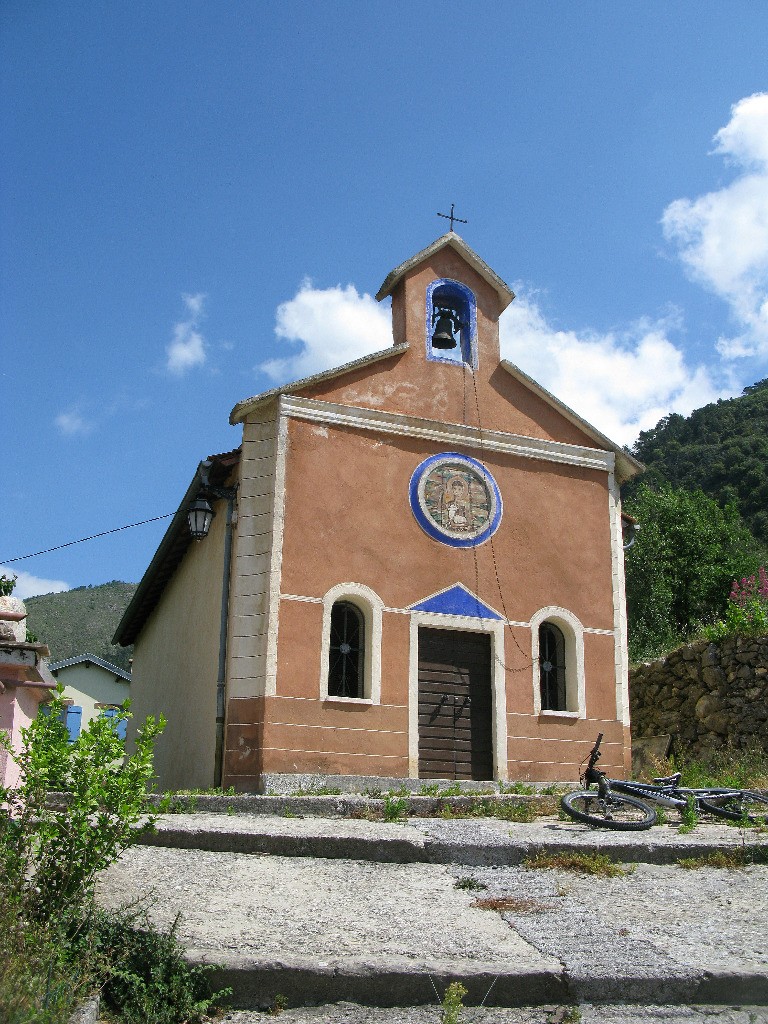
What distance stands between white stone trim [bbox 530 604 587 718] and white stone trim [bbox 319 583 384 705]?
2546 millimetres

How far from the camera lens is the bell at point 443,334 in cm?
1602

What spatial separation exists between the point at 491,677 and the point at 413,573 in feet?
6.34

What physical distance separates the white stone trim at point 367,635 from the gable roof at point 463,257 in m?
5.22

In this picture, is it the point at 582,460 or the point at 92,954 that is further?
the point at 582,460

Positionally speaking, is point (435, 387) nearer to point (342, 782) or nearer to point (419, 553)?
point (419, 553)

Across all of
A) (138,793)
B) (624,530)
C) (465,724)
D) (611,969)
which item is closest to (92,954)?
(138,793)

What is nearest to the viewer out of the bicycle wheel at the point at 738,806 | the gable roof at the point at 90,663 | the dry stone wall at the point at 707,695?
the bicycle wheel at the point at 738,806

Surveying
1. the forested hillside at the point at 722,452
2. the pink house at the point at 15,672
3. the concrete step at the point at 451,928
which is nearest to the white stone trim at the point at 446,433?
the pink house at the point at 15,672

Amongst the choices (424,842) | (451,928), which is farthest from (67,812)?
(424,842)

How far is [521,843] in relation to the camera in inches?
327

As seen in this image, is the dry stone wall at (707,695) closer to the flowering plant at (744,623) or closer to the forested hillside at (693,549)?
the flowering plant at (744,623)

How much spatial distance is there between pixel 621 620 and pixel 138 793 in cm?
1120

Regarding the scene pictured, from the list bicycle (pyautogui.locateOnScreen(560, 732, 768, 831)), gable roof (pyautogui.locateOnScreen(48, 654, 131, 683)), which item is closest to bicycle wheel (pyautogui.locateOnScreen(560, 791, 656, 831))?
bicycle (pyautogui.locateOnScreen(560, 732, 768, 831))

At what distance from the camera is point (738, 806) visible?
1088cm
